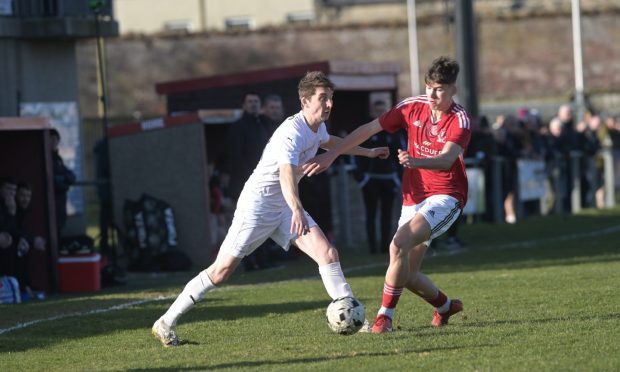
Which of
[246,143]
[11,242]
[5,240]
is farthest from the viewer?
[246,143]

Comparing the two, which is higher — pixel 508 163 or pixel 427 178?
pixel 427 178

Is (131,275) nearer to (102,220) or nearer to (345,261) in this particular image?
(102,220)

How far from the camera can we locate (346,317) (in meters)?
9.73

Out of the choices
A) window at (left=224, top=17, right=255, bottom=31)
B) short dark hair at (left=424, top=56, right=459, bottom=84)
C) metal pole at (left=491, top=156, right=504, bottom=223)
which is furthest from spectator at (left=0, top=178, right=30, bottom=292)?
window at (left=224, top=17, right=255, bottom=31)

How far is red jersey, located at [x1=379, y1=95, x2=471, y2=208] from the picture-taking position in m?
10.6

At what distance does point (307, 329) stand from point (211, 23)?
4833 centimetres

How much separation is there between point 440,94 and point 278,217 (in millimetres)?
1519

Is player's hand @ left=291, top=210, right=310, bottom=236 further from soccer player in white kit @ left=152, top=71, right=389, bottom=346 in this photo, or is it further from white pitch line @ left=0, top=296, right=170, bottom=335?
white pitch line @ left=0, top=296, right=170, bottom=335

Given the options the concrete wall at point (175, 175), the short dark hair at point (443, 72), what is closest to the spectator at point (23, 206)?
the concrete wall at point (175, 175)

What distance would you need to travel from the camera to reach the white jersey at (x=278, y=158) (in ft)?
32.5

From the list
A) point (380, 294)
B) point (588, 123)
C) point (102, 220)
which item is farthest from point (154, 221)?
point (588, 123)

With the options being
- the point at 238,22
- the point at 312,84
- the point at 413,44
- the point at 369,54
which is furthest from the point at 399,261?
the point at 238,22

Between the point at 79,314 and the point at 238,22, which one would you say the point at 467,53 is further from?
the point at 238,22

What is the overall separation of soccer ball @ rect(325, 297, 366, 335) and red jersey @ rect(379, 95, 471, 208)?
1.24 m
